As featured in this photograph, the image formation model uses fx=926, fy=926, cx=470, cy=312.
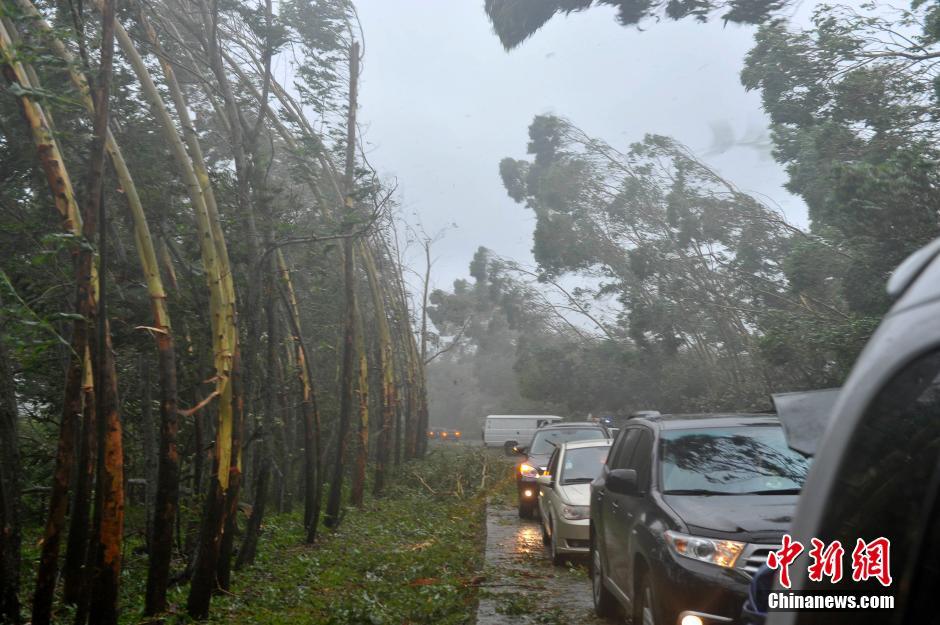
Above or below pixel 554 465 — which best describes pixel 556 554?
below

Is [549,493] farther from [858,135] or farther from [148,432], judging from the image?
[858,135]

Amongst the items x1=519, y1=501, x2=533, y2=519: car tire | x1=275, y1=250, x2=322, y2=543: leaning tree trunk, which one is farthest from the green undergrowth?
x1=519, y1=501, x2=533, y2=519: car tire

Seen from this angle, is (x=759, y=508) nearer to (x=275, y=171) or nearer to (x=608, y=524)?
(x=608, y=524)

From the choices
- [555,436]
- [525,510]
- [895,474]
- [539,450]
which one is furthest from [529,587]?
[895,474]

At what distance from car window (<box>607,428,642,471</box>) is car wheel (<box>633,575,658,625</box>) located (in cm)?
169

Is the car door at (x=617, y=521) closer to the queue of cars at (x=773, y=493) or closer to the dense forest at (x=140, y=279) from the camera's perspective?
the queue of cars at (x=773, y=493)

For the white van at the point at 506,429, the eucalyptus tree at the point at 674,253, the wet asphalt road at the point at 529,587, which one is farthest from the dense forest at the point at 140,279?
the white van at the point at 506,429

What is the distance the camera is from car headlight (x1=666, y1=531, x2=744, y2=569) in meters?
5.75

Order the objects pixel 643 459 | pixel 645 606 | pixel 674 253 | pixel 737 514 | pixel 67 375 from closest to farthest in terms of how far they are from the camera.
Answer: pixel 737 514
pixel 645 606
pixel 643 459
pixel 67 375
pixel 674 253

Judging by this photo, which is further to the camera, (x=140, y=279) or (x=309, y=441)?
(x=309, y=441)

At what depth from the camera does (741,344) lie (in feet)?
113

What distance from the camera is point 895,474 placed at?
212 centimetres

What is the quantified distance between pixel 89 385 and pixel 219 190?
4.52m

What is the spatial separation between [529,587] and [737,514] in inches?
220
